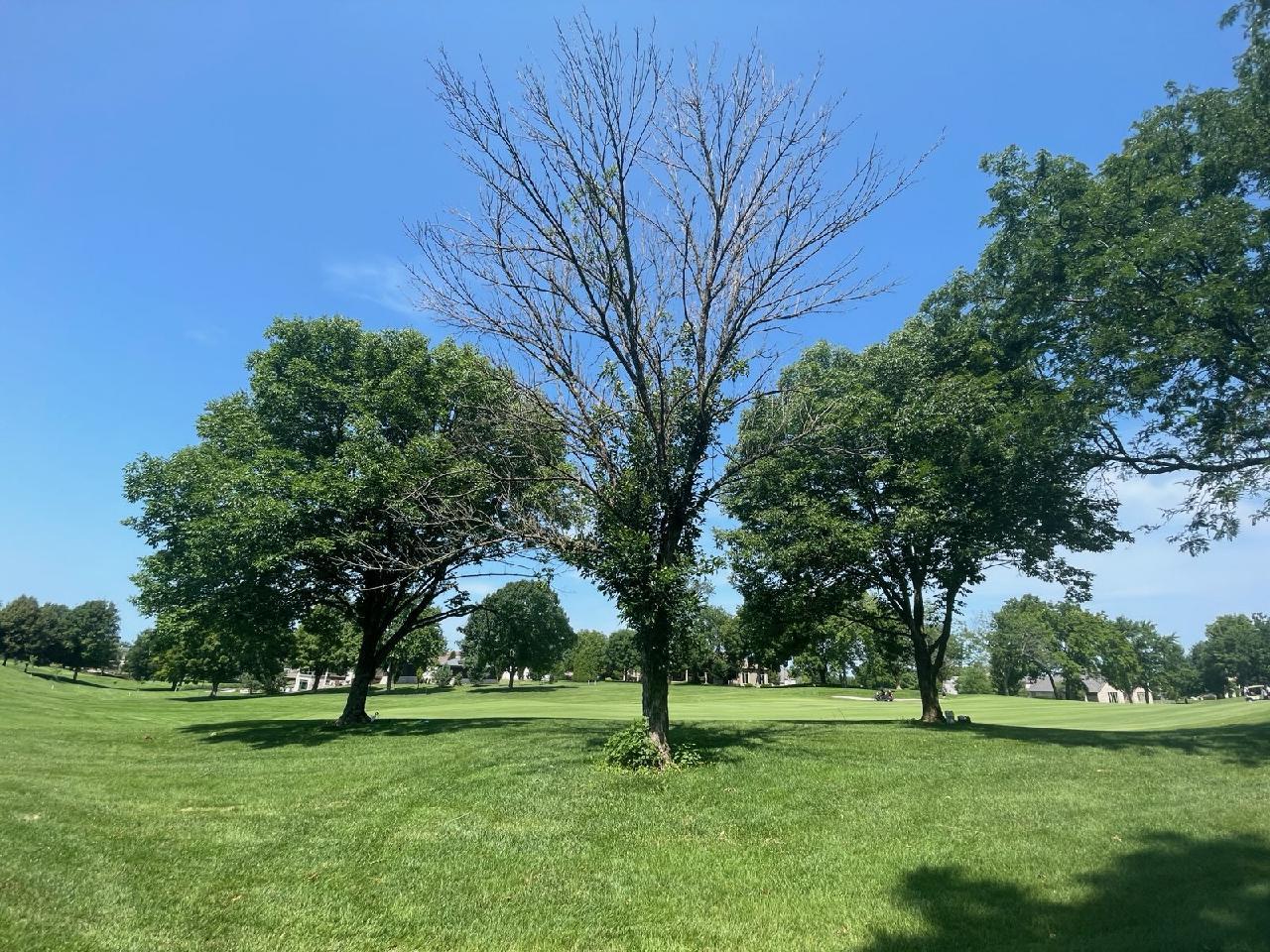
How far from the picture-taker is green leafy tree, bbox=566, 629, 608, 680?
343 feet

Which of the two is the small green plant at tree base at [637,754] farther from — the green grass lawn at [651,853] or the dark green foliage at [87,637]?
the dark green foliage at [87,637]

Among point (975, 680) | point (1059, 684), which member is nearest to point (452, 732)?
point (975, 680)

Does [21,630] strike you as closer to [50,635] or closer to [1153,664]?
[50,635]

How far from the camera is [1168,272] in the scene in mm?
15016

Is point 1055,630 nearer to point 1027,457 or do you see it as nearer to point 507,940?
point 1027,457

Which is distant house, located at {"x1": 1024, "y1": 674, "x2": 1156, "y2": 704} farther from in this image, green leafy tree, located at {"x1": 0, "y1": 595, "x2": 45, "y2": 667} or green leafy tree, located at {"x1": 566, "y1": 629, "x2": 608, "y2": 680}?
green leafy tree, located at {"x1": 0, "y1": 595, "x2": 45, "y2": 667}

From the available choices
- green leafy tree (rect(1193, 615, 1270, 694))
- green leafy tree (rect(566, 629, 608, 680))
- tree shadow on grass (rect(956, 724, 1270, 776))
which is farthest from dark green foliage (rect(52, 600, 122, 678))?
green leafy tree (rect(1193, 615, 1270, 694))

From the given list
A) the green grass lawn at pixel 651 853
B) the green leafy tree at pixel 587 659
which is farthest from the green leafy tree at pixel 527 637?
the green grass lawn at pixel 651 853

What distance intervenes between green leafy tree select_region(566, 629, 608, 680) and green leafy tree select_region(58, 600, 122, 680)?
57713 mm

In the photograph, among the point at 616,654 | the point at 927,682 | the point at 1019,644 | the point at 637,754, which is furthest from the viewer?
the point at 616,654

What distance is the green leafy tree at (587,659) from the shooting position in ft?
343

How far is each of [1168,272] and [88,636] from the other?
101018mm

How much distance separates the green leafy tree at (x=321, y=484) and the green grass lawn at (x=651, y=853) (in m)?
6.20

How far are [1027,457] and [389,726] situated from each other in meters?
20.1
